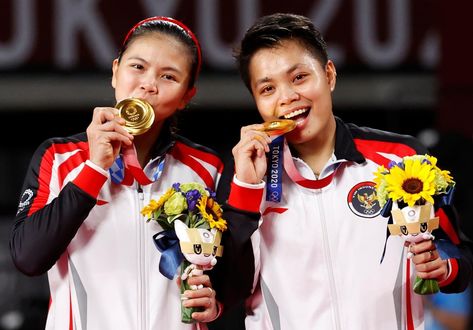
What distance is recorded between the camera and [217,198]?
2.87m

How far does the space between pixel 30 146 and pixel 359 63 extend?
84.1 inches

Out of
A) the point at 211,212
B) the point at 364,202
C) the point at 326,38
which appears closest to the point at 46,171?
the point at 211,212

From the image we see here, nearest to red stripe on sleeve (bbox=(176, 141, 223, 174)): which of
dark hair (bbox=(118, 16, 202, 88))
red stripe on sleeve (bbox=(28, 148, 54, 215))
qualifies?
dark hair (bbox=(118, 16, 202, 88))

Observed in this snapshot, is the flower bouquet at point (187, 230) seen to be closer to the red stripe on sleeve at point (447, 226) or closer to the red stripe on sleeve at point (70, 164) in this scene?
the red stripe on sleeve at point (70, 164)

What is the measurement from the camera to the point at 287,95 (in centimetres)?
283

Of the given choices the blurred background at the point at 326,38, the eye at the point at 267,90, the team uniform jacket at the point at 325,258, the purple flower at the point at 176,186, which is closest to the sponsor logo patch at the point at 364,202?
the team uniform jacket at the point at 325,258

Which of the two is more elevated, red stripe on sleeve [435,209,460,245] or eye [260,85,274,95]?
eye [260,85,274,95]

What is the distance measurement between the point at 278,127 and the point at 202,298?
0.51 metres

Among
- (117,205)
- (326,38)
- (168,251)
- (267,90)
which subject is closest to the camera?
(168,251)

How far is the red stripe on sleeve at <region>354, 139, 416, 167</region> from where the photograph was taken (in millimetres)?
2873

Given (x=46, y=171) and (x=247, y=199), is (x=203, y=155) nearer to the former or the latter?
(x=247, y=199)

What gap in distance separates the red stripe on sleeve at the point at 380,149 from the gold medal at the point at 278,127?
0.25 metres

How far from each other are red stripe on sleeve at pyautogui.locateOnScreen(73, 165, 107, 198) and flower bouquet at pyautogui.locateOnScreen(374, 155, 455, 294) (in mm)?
737

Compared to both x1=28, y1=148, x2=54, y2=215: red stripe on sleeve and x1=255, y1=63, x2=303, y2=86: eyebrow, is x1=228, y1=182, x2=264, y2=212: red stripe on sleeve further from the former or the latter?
x1=28, y1=148, x2=54, y2=215: red stripe on sleeve
